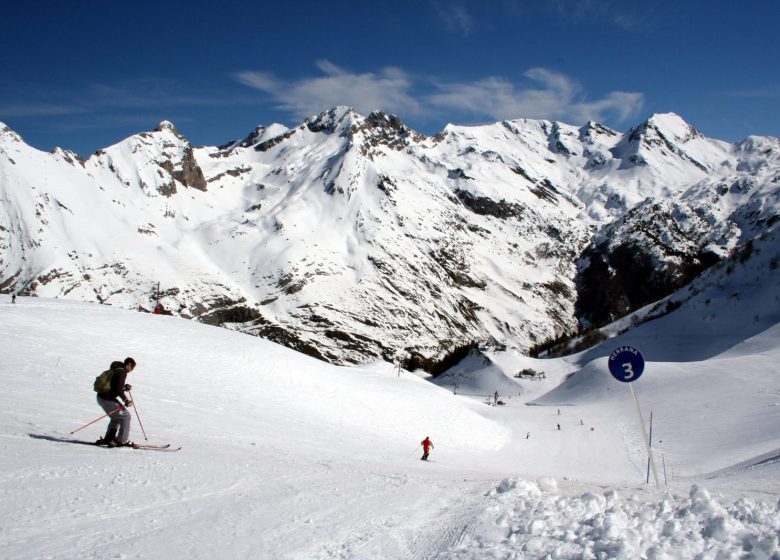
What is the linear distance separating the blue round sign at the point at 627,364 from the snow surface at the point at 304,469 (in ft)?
8.54

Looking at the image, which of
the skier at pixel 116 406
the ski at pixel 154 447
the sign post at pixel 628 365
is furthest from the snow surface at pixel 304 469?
the sign post at pixel 628 365

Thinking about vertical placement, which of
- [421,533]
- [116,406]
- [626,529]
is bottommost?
[421,533]

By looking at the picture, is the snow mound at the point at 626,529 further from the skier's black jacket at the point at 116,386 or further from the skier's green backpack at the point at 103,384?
the skier's green backpack at the point at 103,384

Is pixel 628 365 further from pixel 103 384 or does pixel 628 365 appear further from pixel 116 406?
pixel 103 384

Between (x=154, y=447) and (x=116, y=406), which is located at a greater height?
(x=116, y=406)

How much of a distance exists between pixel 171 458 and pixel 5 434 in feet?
11.5

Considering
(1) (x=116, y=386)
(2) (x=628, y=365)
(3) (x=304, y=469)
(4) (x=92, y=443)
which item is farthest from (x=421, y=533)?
(4) (x=92, y=443)

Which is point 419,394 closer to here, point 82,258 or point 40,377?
point 40,377

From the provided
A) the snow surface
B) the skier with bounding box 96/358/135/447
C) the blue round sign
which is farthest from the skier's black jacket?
the blue round sign

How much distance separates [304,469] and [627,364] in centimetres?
800

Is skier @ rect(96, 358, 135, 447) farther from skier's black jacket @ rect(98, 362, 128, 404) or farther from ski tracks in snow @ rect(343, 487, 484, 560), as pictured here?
ski tracks in snow @ rect(343, 487, 484, 560)

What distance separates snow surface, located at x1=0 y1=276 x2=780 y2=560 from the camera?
6.55 metres

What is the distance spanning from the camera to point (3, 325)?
22000 mm

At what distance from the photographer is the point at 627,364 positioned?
13.0 meters
